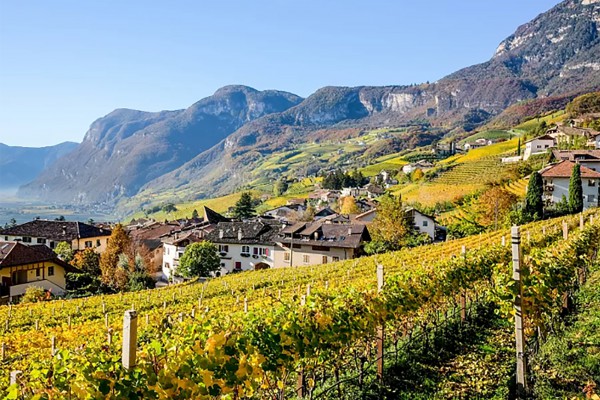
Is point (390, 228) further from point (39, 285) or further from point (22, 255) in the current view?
point (22, 255)

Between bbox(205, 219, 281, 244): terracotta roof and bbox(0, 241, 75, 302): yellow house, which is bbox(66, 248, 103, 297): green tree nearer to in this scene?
bbox(0, 241, 75, 302): yellow house

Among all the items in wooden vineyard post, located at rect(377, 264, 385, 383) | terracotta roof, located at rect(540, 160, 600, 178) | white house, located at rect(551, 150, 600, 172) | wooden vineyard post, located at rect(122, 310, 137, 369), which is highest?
white house, located at rect(551, 150, 600, 172)

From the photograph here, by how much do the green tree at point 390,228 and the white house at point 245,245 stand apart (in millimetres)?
12337

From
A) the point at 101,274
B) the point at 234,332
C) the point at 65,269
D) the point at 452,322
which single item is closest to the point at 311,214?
the point at 101,274

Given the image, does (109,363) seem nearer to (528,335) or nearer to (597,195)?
(528,335)

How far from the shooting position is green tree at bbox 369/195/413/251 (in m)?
47.4

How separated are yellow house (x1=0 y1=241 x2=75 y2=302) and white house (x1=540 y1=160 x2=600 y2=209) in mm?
50230

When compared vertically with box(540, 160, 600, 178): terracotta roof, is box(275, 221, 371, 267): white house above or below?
below

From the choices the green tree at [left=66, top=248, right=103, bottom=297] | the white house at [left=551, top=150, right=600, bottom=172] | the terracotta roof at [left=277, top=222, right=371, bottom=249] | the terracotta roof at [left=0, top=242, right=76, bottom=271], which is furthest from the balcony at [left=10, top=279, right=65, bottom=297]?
the white house at [left=551, top=150, right=600, bottom=172]

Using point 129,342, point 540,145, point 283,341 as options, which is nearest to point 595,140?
point 540,145

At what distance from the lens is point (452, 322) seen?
11266mm

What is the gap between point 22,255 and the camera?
37.6 meters

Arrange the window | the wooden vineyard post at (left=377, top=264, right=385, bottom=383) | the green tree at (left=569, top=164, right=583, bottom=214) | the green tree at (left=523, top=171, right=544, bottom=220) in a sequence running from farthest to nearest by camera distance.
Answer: the window, the green tree at (left=569, top=164, right=583, bottom=214), the green tree at (left=523, top=171, right=544, bottom=220), the wooden vineyard post at (left=377, top=264, right=385, bottom=383)

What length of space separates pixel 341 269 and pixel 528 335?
22482mm
